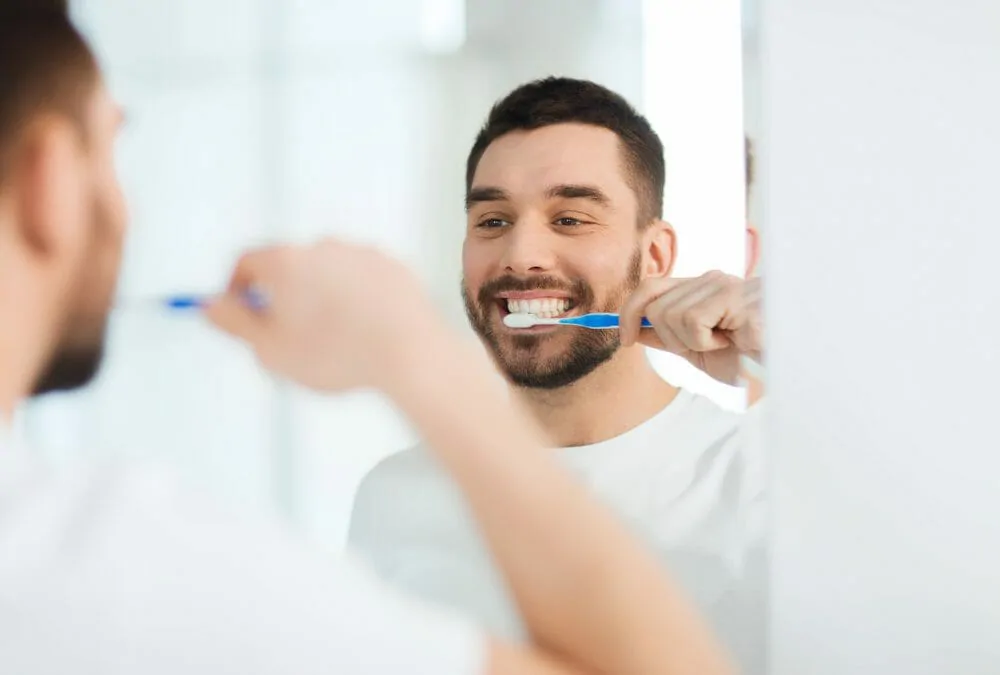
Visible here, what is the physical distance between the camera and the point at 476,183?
93 cm

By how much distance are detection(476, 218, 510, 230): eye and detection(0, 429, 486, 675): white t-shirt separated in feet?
1.21

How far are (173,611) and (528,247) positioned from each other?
449 millimetres

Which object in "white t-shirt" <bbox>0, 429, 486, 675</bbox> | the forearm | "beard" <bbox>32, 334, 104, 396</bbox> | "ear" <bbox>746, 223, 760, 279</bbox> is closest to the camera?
"white t-shirt" <bbox>0, 429, 486, 675</bbox>

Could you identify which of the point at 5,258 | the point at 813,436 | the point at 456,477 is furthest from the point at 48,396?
the point at 813,436

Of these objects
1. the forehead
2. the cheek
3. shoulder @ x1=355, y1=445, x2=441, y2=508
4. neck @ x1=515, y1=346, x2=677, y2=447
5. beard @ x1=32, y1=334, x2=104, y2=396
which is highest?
the forehead

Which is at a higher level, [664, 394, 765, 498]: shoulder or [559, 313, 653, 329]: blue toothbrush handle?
[559, 313, 653, 329]: blue toothbrush handle

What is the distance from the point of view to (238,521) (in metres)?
0.76

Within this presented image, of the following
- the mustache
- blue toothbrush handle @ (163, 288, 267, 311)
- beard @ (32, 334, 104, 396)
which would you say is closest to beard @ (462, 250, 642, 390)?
the mustache

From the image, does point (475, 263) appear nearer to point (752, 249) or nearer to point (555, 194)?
point (555, 194)

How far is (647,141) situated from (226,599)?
1.80ft

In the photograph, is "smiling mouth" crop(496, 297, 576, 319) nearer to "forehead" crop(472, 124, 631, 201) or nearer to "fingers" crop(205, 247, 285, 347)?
"forehead" crop(472, 124, 631, 201)

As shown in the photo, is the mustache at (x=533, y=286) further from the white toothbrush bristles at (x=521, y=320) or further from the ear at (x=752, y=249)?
the ear at (x=752, y=249)

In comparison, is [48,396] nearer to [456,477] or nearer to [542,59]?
[456,477]

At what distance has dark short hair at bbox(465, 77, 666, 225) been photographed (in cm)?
94
